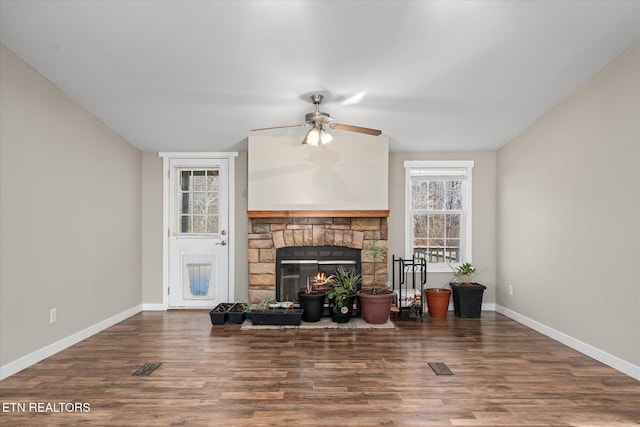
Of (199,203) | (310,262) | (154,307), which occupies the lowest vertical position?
(154,307)

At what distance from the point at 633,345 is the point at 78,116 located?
5441 millimetres

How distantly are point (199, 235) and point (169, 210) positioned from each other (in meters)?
0.54

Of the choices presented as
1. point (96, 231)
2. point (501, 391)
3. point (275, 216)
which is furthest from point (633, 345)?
point (96, 231)

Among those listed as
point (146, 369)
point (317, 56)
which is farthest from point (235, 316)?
point (317, 56)

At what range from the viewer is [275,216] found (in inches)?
197

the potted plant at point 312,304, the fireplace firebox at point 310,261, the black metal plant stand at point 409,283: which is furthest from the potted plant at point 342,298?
the black metal plant stand at point 409,283

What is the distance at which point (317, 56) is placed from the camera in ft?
10.9

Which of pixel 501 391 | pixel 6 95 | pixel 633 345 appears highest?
pixel 6 95

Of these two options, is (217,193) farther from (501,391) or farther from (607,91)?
(607,91)

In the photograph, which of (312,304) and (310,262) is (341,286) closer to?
(312,304)

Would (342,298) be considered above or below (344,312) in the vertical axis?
above

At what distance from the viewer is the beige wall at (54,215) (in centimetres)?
321

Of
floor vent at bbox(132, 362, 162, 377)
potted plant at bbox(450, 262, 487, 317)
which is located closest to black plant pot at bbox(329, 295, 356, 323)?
potted plant at bbox(450, 262, 487, 317)

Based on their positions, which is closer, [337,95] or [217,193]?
[337,95]
